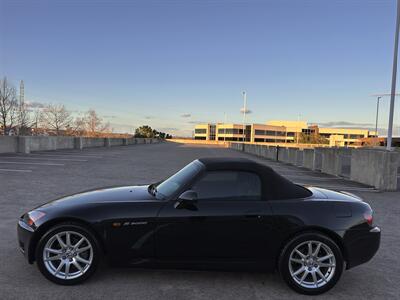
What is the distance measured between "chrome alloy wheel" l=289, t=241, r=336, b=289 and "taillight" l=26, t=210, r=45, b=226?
9.17ft

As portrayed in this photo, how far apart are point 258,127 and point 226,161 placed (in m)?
140

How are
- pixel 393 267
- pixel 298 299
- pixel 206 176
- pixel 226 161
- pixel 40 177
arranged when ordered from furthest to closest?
pixel 40 177 → pixel 393 267 → pixel 226 161 → pixel 206 176 → pixel 298 299

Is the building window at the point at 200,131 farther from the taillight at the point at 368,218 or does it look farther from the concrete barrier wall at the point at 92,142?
the taillight at the point at 368,218

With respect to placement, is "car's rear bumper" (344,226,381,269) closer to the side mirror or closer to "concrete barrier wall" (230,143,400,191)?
the side mirror

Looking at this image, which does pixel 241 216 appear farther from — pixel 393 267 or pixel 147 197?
pixel 393 267

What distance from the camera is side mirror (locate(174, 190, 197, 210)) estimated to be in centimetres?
370

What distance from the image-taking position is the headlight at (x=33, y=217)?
→ 3.76m

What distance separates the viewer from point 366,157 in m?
12.3

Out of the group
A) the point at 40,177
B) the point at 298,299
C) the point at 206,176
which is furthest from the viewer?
the point at 40,177

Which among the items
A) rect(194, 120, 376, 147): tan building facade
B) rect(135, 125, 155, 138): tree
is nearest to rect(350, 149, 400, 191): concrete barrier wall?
rect(135, 125, 155, 138): tree

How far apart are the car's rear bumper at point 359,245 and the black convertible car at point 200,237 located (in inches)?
0.4

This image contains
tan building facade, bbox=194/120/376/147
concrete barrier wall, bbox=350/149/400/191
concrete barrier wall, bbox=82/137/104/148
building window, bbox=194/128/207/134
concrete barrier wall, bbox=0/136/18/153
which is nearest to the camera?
concrete barrier wall, bbox=350/149/400/191

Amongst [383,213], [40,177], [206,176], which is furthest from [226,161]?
[40,177]

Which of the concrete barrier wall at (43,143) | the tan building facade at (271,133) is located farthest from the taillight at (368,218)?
the tan building facade at (271,133)
